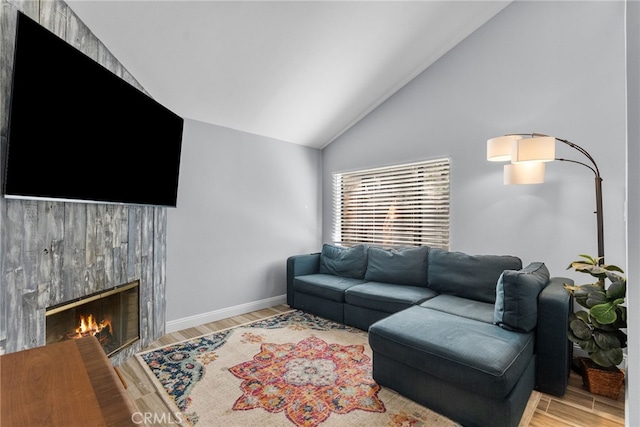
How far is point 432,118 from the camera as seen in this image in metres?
3.48

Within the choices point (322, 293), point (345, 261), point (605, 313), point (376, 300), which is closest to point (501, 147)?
point (605, 313)

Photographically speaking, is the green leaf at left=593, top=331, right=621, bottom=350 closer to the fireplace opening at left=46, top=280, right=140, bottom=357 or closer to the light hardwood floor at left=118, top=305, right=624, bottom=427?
the light hardwood floor at left=118, top=305, right=624, bottom=427

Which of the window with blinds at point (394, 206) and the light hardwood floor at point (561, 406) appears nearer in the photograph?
the light hardwood floor at point (561, 406)

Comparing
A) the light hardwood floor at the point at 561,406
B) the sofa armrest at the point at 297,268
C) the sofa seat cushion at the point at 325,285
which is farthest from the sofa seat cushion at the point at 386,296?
the light hardwood floor at the point at 561,406

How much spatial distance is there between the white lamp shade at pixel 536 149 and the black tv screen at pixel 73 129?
2.88 meters

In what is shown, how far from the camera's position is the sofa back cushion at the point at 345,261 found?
12.2ft

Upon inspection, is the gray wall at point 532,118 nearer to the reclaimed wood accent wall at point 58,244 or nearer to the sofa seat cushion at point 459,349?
the sofa seat cushion at point 459,349

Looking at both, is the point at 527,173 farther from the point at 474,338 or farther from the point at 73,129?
the point at 73,129

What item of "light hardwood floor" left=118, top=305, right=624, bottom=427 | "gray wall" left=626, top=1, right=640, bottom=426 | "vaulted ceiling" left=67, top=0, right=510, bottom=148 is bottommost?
"light hardwood floor" left=118, top=305, right=624, bottom=427

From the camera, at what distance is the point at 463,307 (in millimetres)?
2480

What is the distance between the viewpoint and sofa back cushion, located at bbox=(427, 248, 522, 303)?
104 inches

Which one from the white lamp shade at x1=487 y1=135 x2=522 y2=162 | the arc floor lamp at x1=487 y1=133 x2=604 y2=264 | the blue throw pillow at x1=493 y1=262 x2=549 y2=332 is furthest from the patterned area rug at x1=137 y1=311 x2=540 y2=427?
the white lamp shade at x1=487 y1=135 x2=522 y2=162

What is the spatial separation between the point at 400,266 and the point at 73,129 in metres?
3.06

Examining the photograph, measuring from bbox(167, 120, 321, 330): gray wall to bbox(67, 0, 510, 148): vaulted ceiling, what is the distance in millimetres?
330
